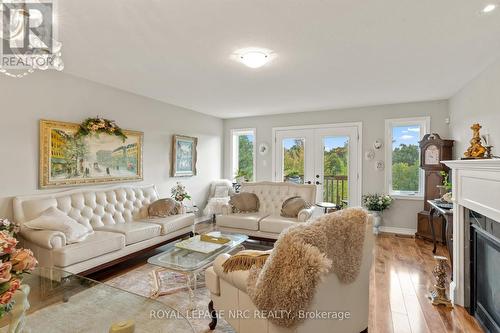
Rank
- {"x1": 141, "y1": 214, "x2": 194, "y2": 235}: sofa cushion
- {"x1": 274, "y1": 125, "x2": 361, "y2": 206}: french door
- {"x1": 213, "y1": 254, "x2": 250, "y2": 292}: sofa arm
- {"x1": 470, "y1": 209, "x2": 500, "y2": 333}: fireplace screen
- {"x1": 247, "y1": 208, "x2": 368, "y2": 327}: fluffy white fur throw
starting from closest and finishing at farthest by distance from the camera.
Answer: {"x1": 247, "y1": 208, "x2": 368, "y2": 327}: fluffy white fur throw < {"x1": 213, "y1": 254, "x2": 250, "y2": 292}: sofa arm < {"x1": 470, "y1": 209, "x2": 500, "y2": 333}: fireplace screen < {"x1": 141, "y1": 214, "x2": 194, "y2": 235}: sofa cushion < {"x1": 274, "y1": 125, "x2": 361, "y2": 206}: french door

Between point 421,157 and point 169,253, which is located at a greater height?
point 421,157

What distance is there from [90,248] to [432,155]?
17.1ft

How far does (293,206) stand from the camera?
13.7 ft

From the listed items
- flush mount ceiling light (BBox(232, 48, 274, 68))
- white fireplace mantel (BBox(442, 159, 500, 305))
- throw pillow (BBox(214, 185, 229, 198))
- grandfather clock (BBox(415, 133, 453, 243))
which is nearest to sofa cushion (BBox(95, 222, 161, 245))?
throw pillow (BBox(214, 185, 229, 198))

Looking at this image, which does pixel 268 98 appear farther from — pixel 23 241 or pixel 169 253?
pixel 23 241

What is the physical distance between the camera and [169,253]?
279cm

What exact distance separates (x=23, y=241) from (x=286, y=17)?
3488 mm

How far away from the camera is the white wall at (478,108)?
2.87 meters

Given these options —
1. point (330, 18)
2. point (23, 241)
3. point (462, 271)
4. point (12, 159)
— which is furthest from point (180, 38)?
point (462, 271)

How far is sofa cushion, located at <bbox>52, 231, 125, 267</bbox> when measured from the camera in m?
2.55

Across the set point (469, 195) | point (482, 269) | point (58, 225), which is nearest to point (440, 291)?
point (482, 269)

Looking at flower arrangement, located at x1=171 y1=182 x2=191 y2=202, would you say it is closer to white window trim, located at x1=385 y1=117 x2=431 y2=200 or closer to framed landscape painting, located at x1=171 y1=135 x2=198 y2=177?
framed landscape painting, located at x1=171 y1=135 x2=198 y2=177

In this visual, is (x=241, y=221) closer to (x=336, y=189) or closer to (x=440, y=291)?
(x=336, y=189)

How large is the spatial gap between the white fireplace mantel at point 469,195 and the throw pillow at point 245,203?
283cm
